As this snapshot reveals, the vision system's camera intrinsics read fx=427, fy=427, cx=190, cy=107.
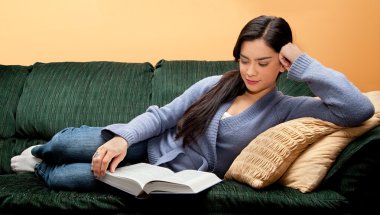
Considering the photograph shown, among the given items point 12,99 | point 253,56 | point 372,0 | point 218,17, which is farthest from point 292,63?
point 12,99

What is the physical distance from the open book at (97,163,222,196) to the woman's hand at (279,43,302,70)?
45cm

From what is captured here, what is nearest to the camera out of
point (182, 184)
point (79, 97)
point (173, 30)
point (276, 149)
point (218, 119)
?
point (182, 184)

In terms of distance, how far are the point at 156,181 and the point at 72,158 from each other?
1.18 ft

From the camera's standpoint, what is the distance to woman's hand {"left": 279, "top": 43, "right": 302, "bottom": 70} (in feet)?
4.52

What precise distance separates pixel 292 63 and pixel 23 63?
59.6 inches

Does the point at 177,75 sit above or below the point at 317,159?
above

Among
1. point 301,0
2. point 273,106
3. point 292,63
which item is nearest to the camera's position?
point 292,63

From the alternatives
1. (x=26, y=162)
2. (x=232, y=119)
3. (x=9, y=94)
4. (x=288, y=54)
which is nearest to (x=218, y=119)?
(x=232, y=119)

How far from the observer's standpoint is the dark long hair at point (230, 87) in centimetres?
141

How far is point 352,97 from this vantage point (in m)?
1.29

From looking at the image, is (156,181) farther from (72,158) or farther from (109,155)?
(72,158)

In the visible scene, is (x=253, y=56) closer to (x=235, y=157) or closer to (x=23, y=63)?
(x=235, y=157)

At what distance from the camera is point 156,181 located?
1.18 meters

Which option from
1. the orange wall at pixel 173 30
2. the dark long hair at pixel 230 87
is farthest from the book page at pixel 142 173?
→ the orange wall at pixel 173 30
